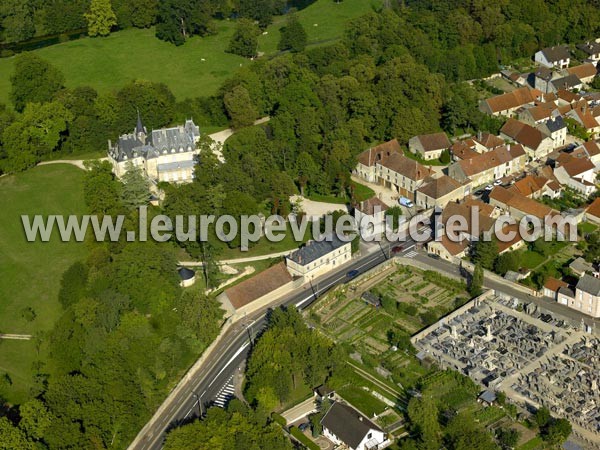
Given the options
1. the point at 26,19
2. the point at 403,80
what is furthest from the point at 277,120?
the point at 26,19

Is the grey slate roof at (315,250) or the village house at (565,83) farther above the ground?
the village house at (565,83)

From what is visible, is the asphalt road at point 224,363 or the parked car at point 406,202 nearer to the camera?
the asphalt road at point 224,363

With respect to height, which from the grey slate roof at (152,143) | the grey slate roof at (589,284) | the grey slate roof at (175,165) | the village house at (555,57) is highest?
the grey slate roof at (152,143)

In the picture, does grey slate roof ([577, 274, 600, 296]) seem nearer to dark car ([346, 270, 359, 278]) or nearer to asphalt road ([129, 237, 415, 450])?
asphalt road ([129, 237, 415, 450])

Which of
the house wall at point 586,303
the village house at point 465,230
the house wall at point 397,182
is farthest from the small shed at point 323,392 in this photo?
the house wall at point 397,182

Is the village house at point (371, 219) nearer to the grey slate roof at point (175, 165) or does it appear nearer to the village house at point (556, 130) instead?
the grey slate roof at point (175, 165)

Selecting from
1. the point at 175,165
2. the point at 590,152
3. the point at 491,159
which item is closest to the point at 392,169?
the point at 491,159

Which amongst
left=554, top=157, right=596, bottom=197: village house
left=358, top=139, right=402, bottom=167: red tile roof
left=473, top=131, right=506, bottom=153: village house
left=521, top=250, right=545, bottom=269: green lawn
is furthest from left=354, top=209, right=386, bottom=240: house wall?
left=554, top=157, right=596, bottom=197: village house
